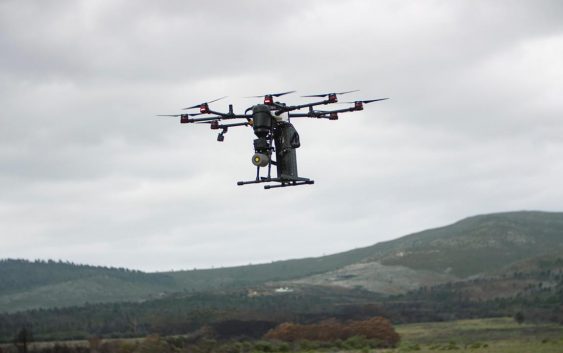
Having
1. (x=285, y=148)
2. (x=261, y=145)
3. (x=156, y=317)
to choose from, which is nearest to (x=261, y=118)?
(x=261, y=145)

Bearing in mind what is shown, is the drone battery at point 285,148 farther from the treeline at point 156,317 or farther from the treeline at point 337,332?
the treeline at point 156,317

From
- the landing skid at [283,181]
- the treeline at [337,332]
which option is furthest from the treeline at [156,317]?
the landing skid at [283,181]

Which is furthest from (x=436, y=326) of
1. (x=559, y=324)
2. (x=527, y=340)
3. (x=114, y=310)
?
(x=114, y=310)

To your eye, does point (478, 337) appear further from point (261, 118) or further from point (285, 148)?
point (261, 118)

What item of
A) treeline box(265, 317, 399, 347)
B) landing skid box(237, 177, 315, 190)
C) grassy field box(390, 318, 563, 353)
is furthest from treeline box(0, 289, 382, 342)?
landing skid box(237, 177, 315, 190)

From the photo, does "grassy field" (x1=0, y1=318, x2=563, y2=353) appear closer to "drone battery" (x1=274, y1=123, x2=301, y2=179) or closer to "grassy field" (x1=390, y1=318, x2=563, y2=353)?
"grassy field" (x1=390, y1=318, x2=563, y2=353)
